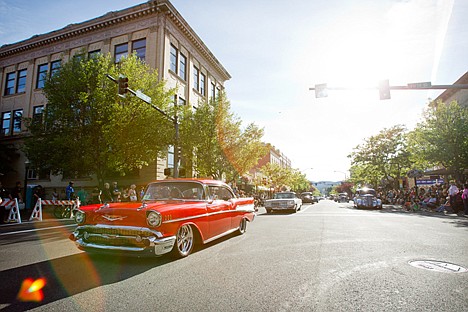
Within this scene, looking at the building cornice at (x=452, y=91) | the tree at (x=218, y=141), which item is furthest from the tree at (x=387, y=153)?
the tree at (x=218, y=141)

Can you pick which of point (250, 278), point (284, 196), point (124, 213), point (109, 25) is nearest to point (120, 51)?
point (109, 25)

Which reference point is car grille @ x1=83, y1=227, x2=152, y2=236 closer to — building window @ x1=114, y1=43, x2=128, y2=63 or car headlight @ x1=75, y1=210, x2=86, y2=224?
car headlight @ x1=75, y1=210, x2=86, y2=224

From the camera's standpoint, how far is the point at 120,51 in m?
23.8

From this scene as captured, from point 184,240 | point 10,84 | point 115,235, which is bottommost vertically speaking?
point 184,240

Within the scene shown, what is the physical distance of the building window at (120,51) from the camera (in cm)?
2358

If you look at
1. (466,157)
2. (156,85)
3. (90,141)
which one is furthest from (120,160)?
(466,157)

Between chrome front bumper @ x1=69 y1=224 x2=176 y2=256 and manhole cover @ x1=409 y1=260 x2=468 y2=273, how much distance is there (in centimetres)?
401

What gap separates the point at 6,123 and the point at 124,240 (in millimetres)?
31483

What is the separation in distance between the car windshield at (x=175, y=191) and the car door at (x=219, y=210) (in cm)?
32

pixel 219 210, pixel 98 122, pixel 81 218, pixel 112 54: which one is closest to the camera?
pixel 81 218

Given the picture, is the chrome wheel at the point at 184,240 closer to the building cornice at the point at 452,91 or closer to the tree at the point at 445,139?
the tree at the point at 445,139

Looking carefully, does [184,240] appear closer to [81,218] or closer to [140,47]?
[81,218]

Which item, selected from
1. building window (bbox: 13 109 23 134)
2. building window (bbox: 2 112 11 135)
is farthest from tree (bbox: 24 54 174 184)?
building window (bbox: 2 112 11 135)

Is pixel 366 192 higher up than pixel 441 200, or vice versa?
pixel 366 192
